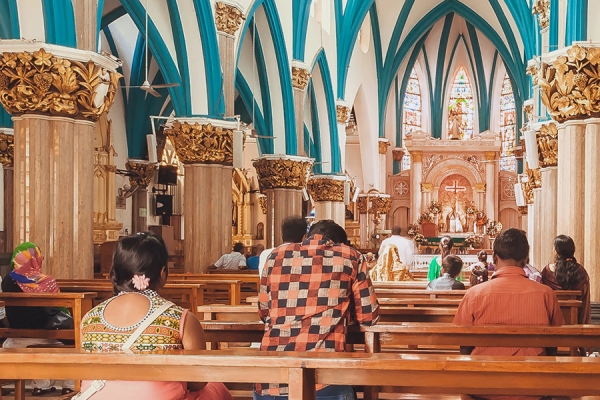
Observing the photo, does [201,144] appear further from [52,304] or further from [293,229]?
[293,229]

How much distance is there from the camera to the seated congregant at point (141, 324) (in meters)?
2.80

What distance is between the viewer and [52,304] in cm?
580

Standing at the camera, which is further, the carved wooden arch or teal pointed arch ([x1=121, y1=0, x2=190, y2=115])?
the carved wooden arch

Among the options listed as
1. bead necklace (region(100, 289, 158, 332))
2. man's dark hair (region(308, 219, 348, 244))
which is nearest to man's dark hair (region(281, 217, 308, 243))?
man's dark hair (region(308, 219, 348, 244))

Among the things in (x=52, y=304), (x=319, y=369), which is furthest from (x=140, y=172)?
(x=319, y=369)

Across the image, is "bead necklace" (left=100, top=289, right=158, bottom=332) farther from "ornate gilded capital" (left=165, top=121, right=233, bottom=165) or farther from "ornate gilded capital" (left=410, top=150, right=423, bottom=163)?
"ornate gilded capital" (left=410, top=150, right=423, bottom=163)

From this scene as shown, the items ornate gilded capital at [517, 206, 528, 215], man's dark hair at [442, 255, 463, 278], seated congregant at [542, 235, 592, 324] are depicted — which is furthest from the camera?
ornate gilded capital at [517, 206, 528, 215]

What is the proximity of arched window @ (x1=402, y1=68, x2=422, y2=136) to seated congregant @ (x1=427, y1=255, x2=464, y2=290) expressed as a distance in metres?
30.3

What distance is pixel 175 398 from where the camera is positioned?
2.82 metres

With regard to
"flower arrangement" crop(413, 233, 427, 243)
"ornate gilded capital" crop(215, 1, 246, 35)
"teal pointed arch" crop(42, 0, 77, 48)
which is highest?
"ornate gilded capital" crop(215, 1, 246, 35)

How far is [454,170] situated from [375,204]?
467 centimetres

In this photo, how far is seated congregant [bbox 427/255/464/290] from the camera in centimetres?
687

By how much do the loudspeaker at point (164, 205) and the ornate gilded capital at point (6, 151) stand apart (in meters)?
8.26

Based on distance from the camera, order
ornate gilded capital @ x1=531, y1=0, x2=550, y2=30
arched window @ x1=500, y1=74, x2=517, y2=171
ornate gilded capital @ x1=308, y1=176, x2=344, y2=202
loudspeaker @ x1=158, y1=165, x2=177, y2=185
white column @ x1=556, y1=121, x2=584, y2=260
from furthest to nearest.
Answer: arched window @ x1=500, y1=74, x2=517, y2=171 → ornate gilded capital @ x1=308, y1=176, x2=344, y2=202 → loudspeaker @ x1=158, y1=165, x2=177, y2=185 → ornate gilded capital @ x1=531, y1=0, x2=550, y2=30 → white column @ x1=556, y1=121, x2=584, y2=260
